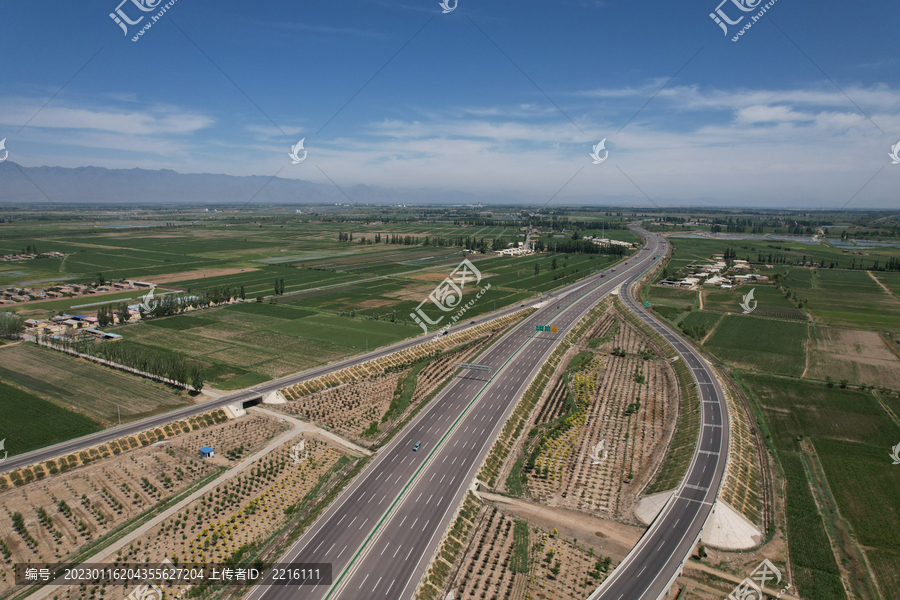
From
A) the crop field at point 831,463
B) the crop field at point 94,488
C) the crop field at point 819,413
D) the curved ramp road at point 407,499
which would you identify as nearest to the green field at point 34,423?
the crop field at point 94,488

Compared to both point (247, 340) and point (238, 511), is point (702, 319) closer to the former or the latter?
point (247, 340)

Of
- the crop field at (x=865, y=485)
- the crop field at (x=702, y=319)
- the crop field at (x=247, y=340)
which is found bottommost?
the crop field at (x=865, y=485)

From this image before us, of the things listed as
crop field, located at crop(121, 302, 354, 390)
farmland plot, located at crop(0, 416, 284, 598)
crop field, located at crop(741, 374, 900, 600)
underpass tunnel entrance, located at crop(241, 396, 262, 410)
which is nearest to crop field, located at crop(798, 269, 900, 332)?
crop field, located at crop(741, 374, 900, 600)

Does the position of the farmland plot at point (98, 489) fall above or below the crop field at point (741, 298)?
below

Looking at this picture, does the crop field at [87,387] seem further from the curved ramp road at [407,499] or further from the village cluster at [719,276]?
the village cluster at [719,276]

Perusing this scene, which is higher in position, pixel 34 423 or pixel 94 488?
pixel 34 423

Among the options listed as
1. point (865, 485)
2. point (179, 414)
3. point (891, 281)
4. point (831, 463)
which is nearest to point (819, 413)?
point (831, 463)

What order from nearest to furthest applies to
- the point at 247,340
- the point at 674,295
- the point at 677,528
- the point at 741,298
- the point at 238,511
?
the point at 677,528, the point at 238,511, the point at 247,340, the point at 741,298, the point at 674,295

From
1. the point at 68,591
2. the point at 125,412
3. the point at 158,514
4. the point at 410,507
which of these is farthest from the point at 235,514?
the point at 125,412
